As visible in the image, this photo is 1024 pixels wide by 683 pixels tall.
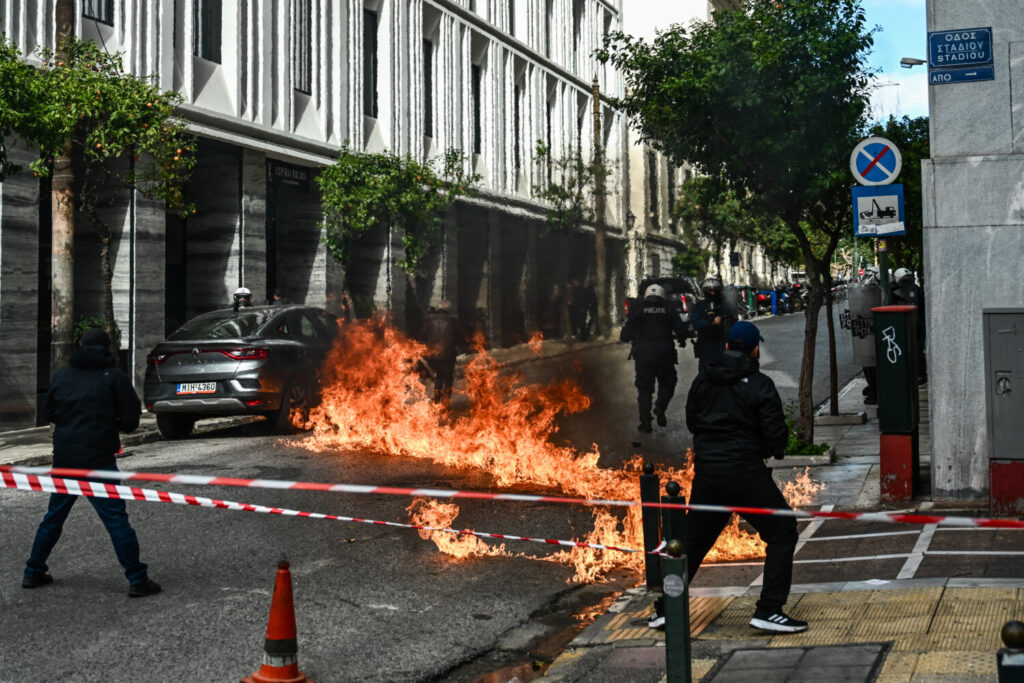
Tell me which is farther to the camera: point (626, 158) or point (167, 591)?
point (626, 158)

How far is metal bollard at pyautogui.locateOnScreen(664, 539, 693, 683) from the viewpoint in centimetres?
416

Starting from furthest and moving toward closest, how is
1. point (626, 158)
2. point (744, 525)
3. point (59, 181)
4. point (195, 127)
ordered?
point (626, 158) < point (195, 127) < point (59, 181) < point (744, 525)

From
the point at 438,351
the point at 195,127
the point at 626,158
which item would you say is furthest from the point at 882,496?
the point at 626,158

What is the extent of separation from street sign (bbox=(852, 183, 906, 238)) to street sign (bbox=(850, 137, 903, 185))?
86 millimetres

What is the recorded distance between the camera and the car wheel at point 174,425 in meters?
14.2

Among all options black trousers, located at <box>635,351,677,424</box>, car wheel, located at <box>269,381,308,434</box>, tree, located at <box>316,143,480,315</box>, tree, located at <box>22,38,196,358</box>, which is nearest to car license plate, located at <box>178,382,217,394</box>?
car wheel, located at <box>269,381,308,434</box>

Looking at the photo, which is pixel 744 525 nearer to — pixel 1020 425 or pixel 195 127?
pixel 1020 425

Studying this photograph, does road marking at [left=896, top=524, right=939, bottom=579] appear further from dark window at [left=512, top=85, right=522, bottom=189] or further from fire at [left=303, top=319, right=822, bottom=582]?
dark window at [left=512, top=85, right=522, bottom=189]

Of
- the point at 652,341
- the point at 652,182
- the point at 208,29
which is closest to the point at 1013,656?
the point at 652,341

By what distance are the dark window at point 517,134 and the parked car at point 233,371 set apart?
22740 millimetres

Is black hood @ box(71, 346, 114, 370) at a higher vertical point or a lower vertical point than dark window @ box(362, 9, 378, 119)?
lower

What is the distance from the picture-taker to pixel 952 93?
8.96m

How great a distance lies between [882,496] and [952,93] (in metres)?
3.17

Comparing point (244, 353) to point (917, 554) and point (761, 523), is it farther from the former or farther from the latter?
point (761, 523)
